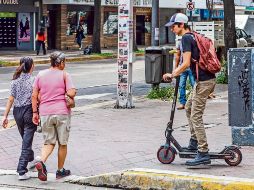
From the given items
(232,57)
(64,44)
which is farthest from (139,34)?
(232,57)

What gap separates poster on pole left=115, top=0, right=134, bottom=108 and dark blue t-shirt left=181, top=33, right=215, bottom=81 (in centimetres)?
712

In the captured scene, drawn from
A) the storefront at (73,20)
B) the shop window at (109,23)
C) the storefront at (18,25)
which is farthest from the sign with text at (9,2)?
the shop window at (109,23)

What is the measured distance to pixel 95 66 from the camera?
31109 millimetres

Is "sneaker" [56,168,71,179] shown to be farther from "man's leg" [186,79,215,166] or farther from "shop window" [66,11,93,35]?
"shop window" [66,11,93,35]

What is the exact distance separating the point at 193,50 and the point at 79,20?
38080 mm

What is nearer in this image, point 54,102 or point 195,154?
point 54,102

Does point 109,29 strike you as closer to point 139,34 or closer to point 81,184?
point 139,34

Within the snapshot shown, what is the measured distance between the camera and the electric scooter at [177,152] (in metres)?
9.29

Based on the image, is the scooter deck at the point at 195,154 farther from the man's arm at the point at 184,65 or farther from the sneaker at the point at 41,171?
the sneaker at the point at 41,171

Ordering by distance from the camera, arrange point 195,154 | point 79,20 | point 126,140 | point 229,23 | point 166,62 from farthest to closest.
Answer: point 79,20 < point 229,23 < point 166,62 < point 126,140 < point 195,154

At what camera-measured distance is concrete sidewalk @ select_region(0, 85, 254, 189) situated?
9680mm

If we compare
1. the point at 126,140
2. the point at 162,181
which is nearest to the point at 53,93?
the point at 162,181

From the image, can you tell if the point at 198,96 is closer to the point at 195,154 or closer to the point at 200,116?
the point at 200,116

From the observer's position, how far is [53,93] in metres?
9.09
